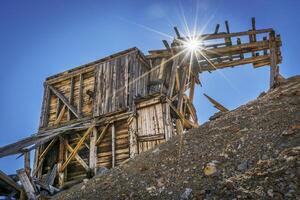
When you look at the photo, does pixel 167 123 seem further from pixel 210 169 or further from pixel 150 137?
pixel 210 169

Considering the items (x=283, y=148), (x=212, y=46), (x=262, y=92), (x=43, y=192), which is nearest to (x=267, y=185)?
(x=283, y=148)

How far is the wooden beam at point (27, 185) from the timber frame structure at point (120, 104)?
3.91 feet

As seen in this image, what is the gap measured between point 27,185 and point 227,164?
8.66 meters

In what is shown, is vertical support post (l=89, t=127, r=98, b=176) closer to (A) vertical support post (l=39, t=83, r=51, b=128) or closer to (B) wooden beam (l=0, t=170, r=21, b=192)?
(B) wooden beam (l=0, t=170, r=21, b=192)

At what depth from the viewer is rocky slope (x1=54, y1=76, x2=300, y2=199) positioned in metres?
4.46

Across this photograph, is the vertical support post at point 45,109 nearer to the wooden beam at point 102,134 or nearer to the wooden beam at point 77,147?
the wooden beam at point 77,147

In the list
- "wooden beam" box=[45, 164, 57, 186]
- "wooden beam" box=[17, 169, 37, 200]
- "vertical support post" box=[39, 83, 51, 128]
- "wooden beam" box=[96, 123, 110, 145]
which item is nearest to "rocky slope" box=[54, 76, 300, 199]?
"wooden beam" box=[17, 169, 37, 200]

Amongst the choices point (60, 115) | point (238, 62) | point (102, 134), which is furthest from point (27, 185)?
point (238, 62)

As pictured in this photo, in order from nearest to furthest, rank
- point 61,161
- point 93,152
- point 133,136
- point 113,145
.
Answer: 1. point 133,136
2. point 113,145
3. point 93,152
4. point 61,161

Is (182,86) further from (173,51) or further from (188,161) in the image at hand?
(188,161)

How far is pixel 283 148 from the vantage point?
5277 mm

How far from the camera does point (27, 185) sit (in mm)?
11172

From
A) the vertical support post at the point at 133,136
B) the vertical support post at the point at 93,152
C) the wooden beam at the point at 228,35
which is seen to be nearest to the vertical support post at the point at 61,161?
the vertical support post at the point at 93,152

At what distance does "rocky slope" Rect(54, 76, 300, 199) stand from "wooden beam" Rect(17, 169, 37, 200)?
478cm
